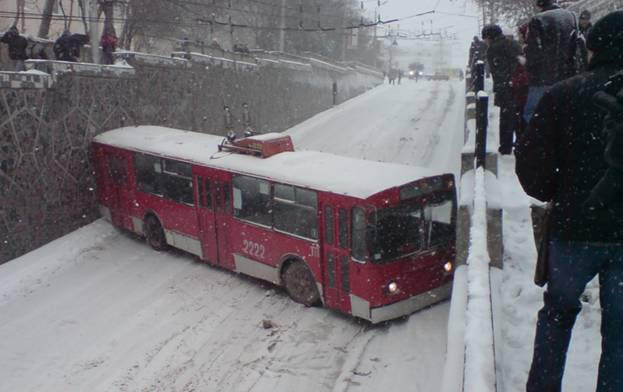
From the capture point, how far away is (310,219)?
1070cm

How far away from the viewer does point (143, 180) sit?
15.2 meters

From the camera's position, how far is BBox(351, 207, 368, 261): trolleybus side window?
31.9 feet

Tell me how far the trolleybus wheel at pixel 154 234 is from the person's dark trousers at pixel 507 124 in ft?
27.7

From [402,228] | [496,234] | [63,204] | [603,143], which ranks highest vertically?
[603,143]

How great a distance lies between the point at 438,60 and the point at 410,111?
311 ft

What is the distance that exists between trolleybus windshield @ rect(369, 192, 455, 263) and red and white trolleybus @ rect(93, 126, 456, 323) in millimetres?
17

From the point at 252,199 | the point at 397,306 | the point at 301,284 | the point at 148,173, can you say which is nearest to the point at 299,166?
the point at 252,199

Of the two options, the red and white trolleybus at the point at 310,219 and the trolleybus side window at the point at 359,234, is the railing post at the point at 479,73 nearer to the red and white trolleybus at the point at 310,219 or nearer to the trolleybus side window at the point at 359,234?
the red and white trolleybus at the point at 310,219

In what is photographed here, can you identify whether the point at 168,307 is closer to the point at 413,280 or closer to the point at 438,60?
the point at 413,280

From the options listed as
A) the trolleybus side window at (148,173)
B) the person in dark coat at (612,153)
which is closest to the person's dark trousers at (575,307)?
the person in dark coat at (612,153)

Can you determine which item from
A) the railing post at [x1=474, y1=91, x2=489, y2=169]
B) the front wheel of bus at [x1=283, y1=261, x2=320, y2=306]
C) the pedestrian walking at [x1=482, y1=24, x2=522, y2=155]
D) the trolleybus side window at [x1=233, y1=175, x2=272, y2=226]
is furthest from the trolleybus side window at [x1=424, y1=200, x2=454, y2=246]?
the trolleybus side window at [x1=233, y1=175, x2=272, y2=226]

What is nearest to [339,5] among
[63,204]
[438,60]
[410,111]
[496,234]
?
[410,111]

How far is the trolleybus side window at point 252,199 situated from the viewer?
1162 cm

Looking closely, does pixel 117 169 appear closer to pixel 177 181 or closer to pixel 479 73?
pixel 177 181
